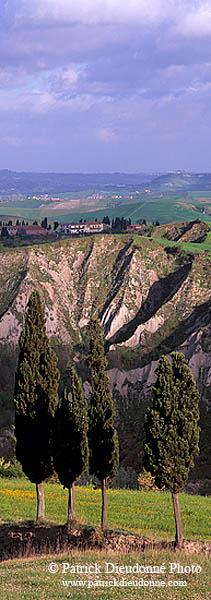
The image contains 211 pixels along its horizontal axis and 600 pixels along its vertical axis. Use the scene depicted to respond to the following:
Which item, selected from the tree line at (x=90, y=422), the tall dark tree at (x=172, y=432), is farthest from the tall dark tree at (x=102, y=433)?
the tall dark tree at (x=172, y=432)

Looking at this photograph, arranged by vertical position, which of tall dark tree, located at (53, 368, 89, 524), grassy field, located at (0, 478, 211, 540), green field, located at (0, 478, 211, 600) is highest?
tall dark tree, located at (53, 368, 89, 524)

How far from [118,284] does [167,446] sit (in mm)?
116836

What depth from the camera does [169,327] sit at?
125312mm

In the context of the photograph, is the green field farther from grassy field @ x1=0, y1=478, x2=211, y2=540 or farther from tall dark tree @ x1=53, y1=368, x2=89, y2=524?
tall dark tree @ x1=53, y1=368, x2=89, y2=524

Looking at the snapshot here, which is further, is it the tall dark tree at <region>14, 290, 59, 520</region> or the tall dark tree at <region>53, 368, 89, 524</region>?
the tall dark tree at <region>14, 290, 59, 520</region>

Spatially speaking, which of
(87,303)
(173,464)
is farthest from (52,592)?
(87,303)

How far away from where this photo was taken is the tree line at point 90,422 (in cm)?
A: 2855

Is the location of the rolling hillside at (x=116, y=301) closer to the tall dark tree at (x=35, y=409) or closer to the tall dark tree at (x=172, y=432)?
the tall dark tree at (x=35, y=409)

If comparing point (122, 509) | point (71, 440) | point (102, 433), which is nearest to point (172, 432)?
point (102, 433)

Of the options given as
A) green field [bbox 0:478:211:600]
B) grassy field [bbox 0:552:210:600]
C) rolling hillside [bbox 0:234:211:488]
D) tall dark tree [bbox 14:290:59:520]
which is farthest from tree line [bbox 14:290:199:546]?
rolling hillside [bbox 0:234:211:488]

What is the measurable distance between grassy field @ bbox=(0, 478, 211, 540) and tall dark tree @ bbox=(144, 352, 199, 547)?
4383mm

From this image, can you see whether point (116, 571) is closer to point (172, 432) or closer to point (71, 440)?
point (172, 432)

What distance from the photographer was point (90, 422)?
32.2 meters

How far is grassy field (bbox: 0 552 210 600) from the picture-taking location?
20.6 meters
